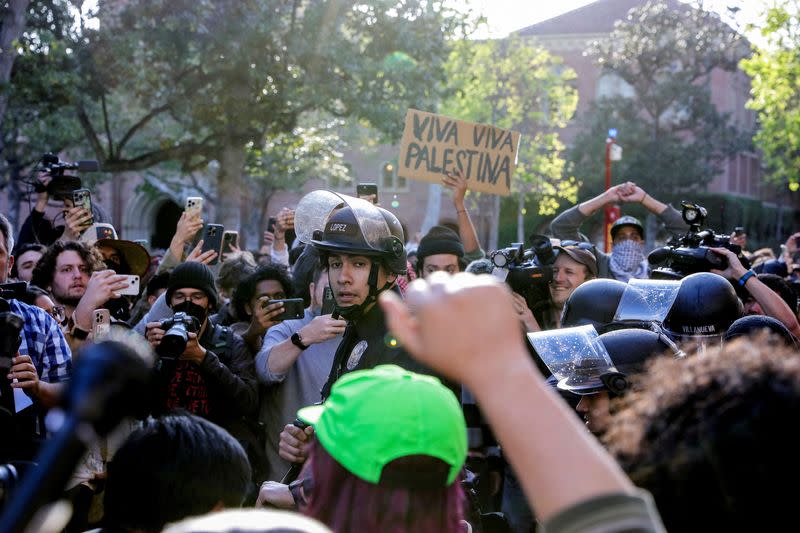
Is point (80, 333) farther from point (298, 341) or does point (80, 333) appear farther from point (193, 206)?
point (193, 206)

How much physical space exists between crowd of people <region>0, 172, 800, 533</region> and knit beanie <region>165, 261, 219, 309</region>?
10 mm

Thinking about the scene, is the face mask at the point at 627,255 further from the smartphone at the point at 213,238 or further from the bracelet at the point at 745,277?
the smartphone at the point at 213,238

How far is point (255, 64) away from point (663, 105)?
1006 inches

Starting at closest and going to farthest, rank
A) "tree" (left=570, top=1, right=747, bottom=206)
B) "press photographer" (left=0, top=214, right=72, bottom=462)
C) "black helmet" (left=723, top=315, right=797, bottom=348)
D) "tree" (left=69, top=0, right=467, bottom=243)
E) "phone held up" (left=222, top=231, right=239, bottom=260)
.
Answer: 1. "press photographer" (left=0, top=214, right=72, bottom=462)
2. "black helmet" (left=723, top=315, right=797, bottom=348)
3. "phone held up" (left=222, top=231, right=239, bottom=260)
4. "tree" (left=69, top=0, right=467, bottom=243)
5. "tree" (left=570, top=1, right=747, bottom=206)

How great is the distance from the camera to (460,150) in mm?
7816

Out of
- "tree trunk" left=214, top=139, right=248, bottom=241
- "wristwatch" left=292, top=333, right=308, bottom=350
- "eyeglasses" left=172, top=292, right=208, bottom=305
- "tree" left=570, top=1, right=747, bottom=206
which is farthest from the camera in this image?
"tree" left=570, top=1, right=747, bottom=206

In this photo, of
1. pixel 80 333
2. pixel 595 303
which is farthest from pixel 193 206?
pixel 595 303

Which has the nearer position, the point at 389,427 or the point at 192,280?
the point at 389,427

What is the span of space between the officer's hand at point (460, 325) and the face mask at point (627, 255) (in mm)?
6483

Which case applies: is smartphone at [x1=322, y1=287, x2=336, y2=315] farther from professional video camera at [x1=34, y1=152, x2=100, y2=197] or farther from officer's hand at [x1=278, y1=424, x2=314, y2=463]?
professional video camera at [x1=34, y1=152, x2=100, y2=197]

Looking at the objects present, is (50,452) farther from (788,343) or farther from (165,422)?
(788,343)

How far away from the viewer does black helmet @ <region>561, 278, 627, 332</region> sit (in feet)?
15.9

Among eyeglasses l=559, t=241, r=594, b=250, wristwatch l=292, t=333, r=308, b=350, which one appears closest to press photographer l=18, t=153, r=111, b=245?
wristwatch l=292, t=333, r=308, b=350

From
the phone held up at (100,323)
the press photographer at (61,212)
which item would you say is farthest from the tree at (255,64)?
the phone held up at (100,323)
